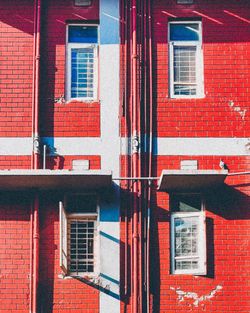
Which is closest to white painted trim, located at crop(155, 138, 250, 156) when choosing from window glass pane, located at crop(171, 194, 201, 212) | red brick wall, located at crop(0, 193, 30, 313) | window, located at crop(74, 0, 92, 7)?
window glass pane, located at crop(171, 194, 201, 212)

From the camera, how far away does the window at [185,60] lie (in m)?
13.9

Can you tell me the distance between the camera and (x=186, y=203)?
1340cm

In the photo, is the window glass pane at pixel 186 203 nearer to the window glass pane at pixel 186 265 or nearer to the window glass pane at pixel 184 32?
the window glass pane at pixel 186 265

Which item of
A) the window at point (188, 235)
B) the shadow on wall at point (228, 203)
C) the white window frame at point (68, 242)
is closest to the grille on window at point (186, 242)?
the window at point (188, 235)

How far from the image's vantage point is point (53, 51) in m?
13.9

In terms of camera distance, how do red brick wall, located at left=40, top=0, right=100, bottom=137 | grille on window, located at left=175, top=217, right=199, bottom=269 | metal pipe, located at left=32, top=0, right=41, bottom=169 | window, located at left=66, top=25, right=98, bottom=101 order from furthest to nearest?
1. window, located at left=66, top=25, right=98, bottom=101
2. red brick wall, located at left=40, top=0, right=100, bottom=137
3. metal pipe, located at left=32, top=0, right=41, bottom=169
4. grille on window, located at left=175, top=217, right=199, bottom=269

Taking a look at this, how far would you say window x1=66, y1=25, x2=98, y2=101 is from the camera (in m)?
13.9

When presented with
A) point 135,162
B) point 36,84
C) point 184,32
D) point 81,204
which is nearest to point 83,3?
point 36,84

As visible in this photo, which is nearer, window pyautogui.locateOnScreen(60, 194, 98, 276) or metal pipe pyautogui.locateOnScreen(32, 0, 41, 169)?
window pyautogui.locateOnScreen(60, 194, 98, 276)

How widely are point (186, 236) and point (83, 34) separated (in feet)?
14.7

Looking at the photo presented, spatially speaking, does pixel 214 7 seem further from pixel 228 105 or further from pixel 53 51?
pixel 53 51

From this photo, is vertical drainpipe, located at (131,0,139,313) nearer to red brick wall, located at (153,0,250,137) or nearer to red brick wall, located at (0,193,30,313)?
red brick wall, located at (153,0,250,137)

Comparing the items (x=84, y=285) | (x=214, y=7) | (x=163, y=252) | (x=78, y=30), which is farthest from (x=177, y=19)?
(x=84, y=285)

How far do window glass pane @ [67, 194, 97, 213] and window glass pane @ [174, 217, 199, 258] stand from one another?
5.23ft
